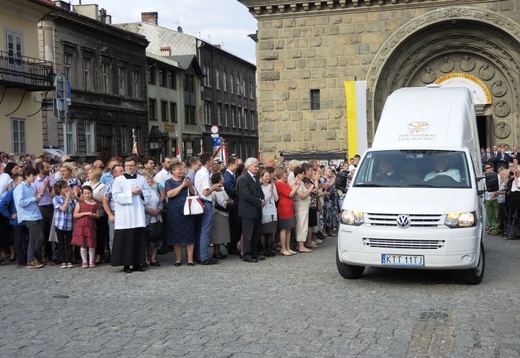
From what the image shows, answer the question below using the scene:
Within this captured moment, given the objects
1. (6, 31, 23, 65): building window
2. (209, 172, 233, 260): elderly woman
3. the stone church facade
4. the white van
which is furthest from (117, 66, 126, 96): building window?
the white van

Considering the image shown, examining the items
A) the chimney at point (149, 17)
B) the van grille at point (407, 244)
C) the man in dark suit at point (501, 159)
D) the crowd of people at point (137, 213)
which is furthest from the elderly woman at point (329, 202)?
the chimney at point (149, 17)

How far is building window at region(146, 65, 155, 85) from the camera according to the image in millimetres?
52544

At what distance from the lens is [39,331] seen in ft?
27.2

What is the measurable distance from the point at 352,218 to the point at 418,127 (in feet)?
8.85

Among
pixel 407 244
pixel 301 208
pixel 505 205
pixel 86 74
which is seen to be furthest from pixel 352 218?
pixel 86 74

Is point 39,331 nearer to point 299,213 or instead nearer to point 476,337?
point 476,337

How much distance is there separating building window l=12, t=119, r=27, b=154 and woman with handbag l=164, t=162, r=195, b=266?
1962 centimetres

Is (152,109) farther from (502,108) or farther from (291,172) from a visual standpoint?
(291,172)

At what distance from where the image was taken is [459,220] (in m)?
10.5

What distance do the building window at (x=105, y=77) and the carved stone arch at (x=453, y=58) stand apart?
2292 centimetres

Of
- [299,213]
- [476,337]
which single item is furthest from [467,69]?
[476,337]

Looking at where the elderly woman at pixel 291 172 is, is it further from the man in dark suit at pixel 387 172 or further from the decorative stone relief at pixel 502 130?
the decorative stone relief at pixel 502 130

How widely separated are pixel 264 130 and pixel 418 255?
701 inches

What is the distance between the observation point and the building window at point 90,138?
43.1 m
